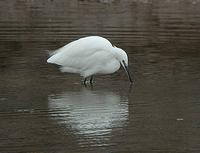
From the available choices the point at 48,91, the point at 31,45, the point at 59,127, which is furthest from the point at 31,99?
the point at 31,45

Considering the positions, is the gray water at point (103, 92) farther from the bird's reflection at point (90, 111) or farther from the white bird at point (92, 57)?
the white bird at point (92, 57)

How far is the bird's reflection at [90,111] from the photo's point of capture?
937cm

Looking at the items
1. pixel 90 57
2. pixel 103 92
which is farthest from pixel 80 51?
Answer: pixel 103 92

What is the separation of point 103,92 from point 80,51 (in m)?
1.14

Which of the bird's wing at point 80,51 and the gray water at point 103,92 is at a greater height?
the bird's wing at point 80,51

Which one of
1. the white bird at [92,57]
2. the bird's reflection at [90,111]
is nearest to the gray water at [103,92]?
the bird's reflection at [90,111]

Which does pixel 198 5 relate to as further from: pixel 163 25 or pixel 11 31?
pixel 11 31

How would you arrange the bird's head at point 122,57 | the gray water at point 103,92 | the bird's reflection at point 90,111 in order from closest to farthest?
the gray water at point 103,92 < the bird's reflection at point 90,111 < the bird's head at point 122,57

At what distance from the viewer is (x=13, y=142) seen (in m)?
8.64

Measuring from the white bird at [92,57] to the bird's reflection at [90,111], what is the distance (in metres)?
0.64

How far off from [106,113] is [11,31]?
8.56 m

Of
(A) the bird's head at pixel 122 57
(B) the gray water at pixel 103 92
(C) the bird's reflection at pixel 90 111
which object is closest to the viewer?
(B) the gray water at pixel 103 92

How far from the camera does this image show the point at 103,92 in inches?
462

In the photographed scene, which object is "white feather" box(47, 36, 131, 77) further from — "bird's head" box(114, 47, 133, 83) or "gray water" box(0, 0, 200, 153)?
"gray water" box(0, 0, 200, 153)
